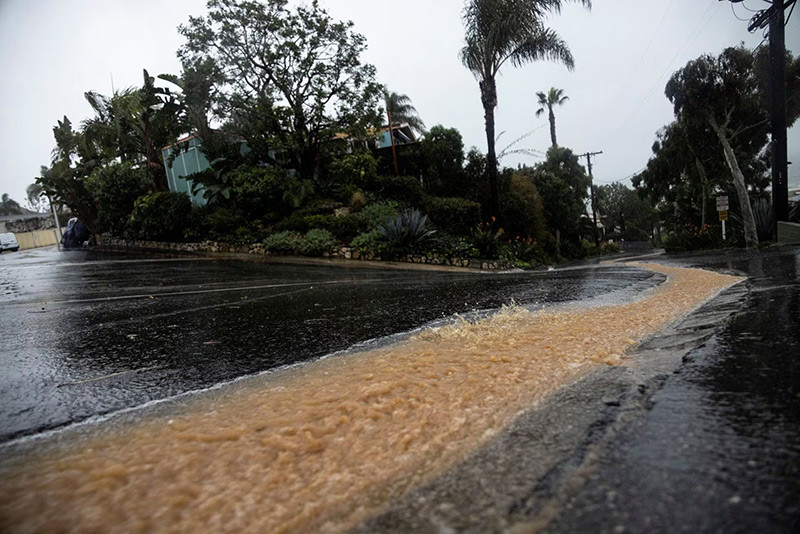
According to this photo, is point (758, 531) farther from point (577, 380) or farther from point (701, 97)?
point (701, 97)

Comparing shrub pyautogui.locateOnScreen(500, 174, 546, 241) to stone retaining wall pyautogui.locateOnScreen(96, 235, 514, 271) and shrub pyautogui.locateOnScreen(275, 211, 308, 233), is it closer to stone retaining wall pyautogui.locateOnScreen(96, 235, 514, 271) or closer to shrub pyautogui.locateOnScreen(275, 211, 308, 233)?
stone retaining wall pyautogui.locateOnScreen(96, 235, 514, 271)

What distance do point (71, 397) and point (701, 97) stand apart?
21.0m

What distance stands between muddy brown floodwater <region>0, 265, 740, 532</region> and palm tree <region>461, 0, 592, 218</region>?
12.9 metres

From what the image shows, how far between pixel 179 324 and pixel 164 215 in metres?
13.4

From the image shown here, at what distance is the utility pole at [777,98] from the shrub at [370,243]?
13.0 meters

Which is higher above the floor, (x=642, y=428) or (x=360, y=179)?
(x=360, y=179)

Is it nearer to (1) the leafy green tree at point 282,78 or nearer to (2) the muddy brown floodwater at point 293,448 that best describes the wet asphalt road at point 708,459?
(2) the muddy brown floodwater at point 293,448

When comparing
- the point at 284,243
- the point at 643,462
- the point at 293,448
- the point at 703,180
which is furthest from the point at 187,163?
the point at 703,180

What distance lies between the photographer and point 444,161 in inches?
689

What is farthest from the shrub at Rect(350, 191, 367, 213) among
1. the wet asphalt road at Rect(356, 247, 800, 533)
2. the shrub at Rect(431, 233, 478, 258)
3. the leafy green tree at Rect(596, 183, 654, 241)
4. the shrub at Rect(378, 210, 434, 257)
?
the leafy green tree at Rect(596, 183, 654, 241)

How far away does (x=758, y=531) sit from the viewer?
2.98ft

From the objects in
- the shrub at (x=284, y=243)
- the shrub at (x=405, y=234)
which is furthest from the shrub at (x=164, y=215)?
the shrub at (x=405, y=234)

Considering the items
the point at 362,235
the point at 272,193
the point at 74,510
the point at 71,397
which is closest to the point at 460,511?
the point at 74,510

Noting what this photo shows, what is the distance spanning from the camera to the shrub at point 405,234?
11.9 metres
